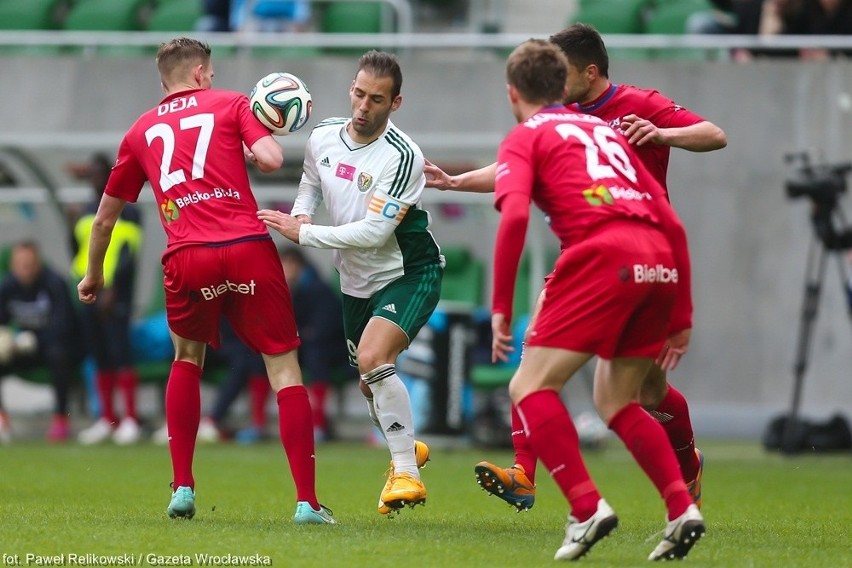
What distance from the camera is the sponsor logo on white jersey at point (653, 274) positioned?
5430mm

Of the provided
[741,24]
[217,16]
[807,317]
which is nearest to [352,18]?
[217,16]

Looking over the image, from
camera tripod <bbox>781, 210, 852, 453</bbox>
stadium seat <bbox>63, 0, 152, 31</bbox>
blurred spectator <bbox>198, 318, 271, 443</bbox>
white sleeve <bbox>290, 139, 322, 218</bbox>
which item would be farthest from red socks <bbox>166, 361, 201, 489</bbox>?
stadium seat <bbox>63, 0, 152, 31</bbox>

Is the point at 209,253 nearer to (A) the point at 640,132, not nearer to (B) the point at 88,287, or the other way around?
(B) the point at 88,287

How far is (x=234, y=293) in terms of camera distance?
6617 millimetres

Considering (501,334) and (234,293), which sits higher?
(501,334)

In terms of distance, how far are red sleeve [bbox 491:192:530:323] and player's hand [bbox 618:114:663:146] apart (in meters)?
1.21

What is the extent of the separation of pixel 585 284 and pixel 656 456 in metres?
0.70

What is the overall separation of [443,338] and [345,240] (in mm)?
6172

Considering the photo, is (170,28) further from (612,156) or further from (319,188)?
(612,156)

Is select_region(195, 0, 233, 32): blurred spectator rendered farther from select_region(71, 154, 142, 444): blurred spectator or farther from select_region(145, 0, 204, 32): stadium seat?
select_region(71, 154, 142, 444): blurred spectator

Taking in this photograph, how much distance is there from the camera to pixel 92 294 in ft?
22.9

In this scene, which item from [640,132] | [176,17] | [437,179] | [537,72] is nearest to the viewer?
[537,72]

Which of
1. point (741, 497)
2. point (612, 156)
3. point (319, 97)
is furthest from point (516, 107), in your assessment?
point (319, 97)

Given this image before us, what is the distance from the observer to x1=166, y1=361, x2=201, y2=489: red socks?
669cm
